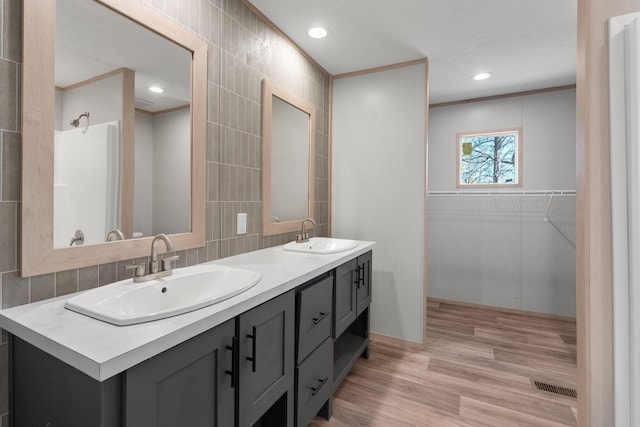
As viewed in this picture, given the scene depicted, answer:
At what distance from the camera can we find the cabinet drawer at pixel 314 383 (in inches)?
56.8

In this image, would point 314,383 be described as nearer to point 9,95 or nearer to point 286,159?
point 286,159

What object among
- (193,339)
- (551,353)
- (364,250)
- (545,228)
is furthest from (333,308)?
(545,228)

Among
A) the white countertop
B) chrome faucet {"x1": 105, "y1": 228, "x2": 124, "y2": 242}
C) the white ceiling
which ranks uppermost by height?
the white ceiling

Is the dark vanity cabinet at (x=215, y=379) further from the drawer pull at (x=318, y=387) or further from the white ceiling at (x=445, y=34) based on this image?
the white ceiling at (x=445, y=34)

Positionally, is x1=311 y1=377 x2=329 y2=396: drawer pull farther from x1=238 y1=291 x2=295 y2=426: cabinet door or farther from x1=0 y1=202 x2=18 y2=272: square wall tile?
x1=0 y1=202 x2=18 y2=272: square wall tile

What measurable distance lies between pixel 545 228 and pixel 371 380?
101 inches

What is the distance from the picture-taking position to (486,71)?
2879 mm

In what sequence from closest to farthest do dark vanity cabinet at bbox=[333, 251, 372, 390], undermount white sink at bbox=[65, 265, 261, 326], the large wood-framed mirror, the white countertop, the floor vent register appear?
1. the white countertop
2. undermount white sink at bbox=[65, 265, 261, 326]
3. the large wood-framed mirror
4. dark vanity cabinet at bbox=[333, 251, 372, 390]
5. the floor vent register

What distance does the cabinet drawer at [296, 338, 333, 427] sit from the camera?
4.74 feet

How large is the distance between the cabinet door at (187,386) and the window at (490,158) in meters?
3.52

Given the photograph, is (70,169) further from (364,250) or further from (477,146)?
(477,146)

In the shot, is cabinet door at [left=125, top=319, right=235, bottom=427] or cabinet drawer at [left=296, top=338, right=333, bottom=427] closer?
cabinet door at [left=125, top=319, right=235, bottom=427]

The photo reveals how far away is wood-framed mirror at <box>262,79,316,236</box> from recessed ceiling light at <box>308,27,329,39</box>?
44 cm

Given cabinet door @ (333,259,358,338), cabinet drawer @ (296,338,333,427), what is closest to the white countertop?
cabinet drawer @ (296,338,333,427)
